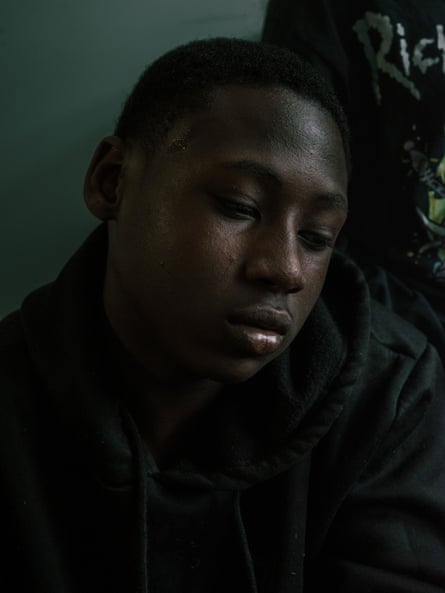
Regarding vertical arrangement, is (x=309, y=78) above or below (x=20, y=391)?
above

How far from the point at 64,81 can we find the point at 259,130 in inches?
20.4

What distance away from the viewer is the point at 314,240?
2.17 feet

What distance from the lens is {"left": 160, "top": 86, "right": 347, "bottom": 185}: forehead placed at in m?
0.62

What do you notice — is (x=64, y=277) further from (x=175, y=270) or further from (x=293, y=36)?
(x=293, y=36)

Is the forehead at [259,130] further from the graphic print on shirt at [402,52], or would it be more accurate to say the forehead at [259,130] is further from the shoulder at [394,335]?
the graphic print on shirt at [402,52]

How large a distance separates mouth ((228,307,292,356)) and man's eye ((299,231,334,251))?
0.23 ft

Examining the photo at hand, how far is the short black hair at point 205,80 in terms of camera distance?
0.65 m

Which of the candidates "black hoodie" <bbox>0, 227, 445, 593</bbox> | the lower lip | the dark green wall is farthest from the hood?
the dark green wall

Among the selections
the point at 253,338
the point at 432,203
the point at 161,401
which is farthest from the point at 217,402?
the point at 432,203

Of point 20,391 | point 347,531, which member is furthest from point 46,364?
point 347,531

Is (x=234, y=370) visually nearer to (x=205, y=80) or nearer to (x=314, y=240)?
(x=314, y=240)

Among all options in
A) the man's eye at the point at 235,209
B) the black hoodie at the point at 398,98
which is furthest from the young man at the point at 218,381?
the black hoodie at the point at 398,98

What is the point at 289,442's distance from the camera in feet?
2.37

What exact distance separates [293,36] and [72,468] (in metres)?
0.66
